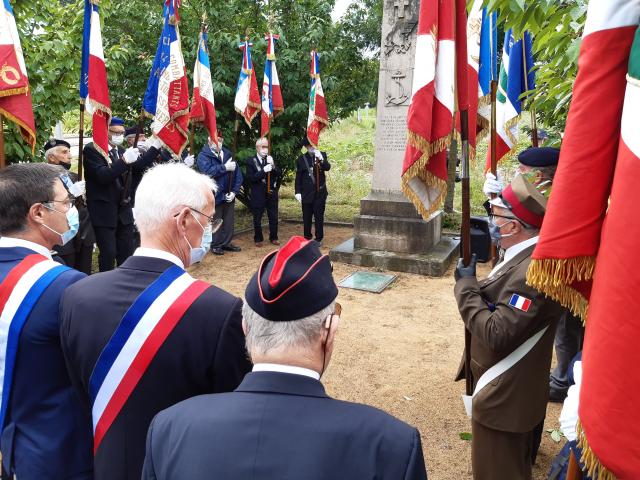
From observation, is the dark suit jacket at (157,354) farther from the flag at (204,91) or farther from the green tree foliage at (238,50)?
the green tree foliage at (238,50)

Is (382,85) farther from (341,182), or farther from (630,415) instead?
(341,182)

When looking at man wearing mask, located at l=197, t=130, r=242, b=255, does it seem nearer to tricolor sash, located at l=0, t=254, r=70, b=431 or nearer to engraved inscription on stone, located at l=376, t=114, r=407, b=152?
engraved inscription on stone, located at l=376, t=114, r=407, b=152

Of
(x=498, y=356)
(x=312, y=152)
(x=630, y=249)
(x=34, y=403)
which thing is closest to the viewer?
(x=630, y=249)

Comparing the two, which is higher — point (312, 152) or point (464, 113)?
point (464, 113)

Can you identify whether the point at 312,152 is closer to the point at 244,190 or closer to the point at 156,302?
the point at 244,190

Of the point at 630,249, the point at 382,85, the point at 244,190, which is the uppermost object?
the point at 382,85

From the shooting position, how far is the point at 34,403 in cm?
195

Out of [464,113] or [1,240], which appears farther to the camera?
[464,113]

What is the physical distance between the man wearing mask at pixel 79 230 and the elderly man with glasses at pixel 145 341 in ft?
13.5

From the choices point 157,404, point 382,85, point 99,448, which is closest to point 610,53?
point 157,404

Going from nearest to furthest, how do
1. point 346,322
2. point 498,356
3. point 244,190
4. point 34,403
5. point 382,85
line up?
point 34,403 < point 498,356 < point 346,322 < point 382,85 < point 244,190

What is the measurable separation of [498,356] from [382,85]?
620cm

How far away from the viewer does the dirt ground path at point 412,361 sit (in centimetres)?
367

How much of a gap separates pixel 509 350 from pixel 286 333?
1.64 m
